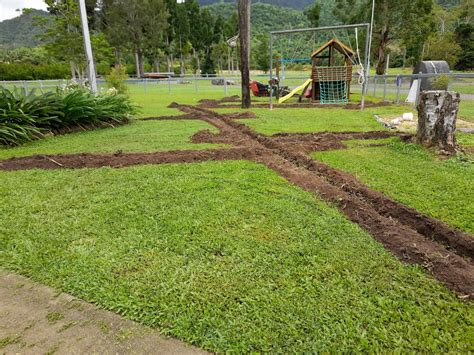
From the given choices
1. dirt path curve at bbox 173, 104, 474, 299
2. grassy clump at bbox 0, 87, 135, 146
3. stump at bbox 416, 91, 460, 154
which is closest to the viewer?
dirt path curve at bbox 173, 104, 474, 299

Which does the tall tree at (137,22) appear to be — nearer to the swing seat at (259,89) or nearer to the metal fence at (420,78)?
the swing seat at (259,89)

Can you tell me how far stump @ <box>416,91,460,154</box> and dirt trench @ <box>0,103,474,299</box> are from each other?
0.92 m

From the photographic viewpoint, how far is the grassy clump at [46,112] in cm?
653

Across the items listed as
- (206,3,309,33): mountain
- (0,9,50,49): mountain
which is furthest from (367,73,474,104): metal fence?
(0,9,50,49): mountain

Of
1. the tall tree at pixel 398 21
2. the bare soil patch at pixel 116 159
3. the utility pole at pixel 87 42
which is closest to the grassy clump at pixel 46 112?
the bare soil patch at pixel 116 159

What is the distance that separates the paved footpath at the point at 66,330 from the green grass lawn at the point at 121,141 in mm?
4119

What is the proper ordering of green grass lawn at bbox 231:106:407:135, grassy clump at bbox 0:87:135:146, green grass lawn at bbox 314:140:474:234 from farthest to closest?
green grass lawn at bbox 231:106:407:135, grassy clump at bbox 0:87:135:146, green grass lawn at bbox 314:140:474:234

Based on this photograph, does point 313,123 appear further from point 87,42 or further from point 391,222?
point 87,42

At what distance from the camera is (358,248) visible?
2516mm

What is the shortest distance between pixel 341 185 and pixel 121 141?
4.65 meters

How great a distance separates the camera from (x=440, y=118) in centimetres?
507

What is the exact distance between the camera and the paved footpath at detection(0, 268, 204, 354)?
168 centimetres

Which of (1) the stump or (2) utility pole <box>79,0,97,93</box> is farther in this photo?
(2) utility pole <box>79,0,97,93</box>

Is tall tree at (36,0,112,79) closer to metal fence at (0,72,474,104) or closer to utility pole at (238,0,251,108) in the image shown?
metal fence at (0,72,474,104)
